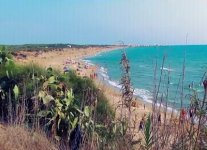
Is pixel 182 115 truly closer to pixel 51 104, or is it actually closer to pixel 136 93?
pixel 51 104

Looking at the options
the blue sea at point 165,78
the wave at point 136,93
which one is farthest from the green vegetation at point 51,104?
the blue sea at point 165,78

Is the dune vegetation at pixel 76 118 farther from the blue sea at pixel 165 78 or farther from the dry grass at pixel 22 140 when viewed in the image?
the blue sea at pixel 165 78

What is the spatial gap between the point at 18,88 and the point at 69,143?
153 cm

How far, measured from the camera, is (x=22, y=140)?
5.71m

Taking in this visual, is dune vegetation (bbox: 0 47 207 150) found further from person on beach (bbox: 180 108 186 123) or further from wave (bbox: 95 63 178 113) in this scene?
wave (bbox: 95 63 178 113)

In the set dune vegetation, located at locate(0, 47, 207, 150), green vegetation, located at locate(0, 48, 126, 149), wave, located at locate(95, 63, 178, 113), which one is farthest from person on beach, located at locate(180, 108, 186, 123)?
green vegetation, located at locate(0, 48, 126, 149)

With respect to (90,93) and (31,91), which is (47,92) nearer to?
(31,91)

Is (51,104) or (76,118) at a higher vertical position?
(51,104)

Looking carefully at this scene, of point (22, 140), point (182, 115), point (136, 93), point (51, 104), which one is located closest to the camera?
point (182, 115)

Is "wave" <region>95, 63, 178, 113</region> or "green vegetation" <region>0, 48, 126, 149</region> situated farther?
"green vegetation" <region>0, 48, 126, 149</region>

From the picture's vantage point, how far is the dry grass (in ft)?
18.3

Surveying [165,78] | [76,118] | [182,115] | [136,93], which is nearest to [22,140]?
[76,118]

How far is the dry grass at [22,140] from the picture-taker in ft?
18.3

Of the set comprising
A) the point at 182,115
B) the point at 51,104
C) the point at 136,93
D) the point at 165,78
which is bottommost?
the point at 136,93
